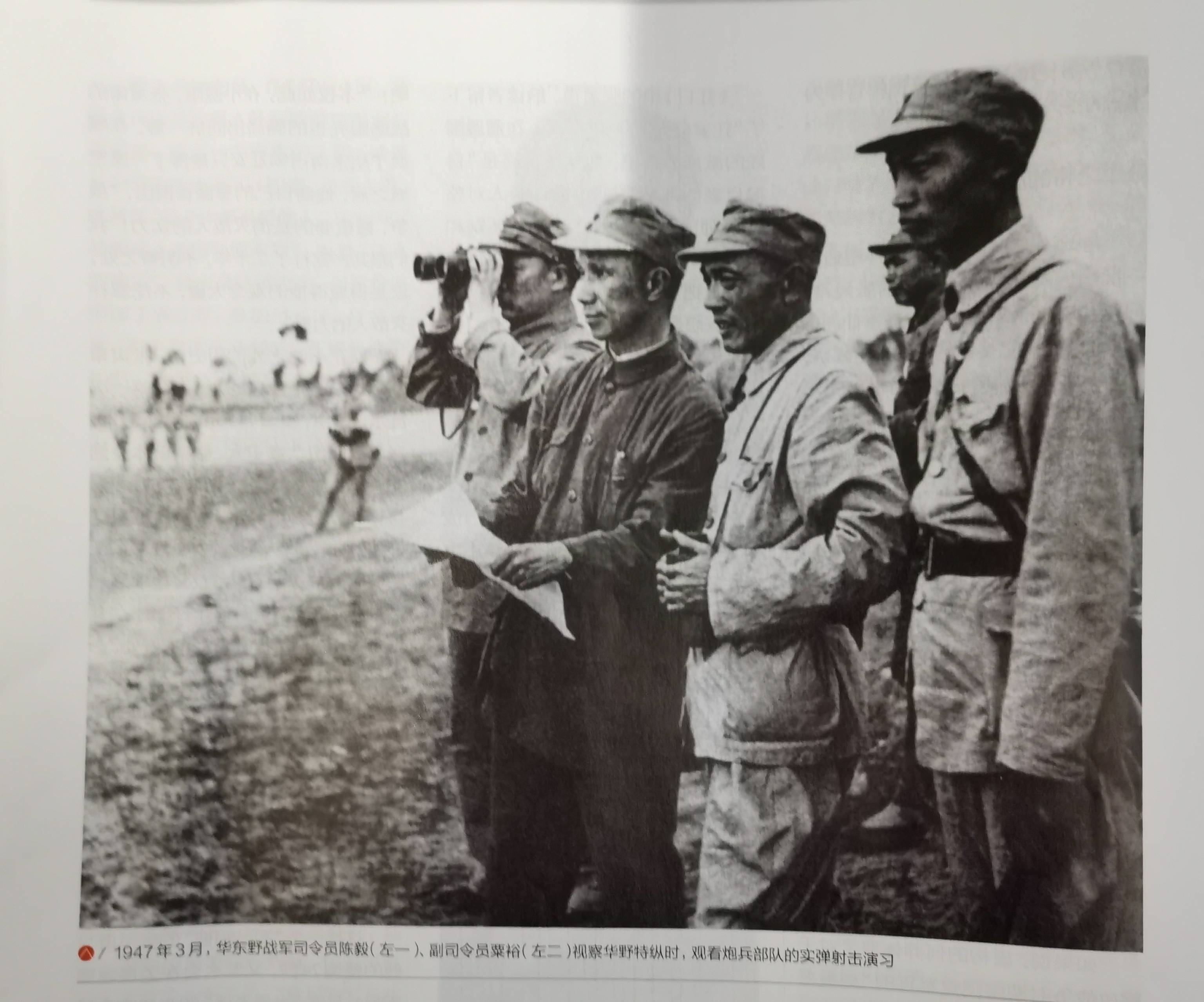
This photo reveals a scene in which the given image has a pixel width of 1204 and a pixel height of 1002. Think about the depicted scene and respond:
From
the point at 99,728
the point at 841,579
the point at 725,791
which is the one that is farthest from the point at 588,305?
the point at 99,728

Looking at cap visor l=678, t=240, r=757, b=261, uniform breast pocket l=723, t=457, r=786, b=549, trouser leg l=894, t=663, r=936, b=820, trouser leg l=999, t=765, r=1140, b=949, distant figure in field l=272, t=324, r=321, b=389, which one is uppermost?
cap visor l=678, t=240, r=757, b=261

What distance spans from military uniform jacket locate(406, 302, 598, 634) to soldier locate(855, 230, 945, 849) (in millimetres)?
248

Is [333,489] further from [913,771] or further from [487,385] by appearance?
[913,771]

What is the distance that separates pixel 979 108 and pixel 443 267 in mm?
444

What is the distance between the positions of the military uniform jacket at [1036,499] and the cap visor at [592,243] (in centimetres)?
28

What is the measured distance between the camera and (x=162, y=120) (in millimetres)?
820

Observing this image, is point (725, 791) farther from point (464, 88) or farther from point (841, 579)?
point (464, 88)

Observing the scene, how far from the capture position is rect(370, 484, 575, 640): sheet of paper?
806 millimetres

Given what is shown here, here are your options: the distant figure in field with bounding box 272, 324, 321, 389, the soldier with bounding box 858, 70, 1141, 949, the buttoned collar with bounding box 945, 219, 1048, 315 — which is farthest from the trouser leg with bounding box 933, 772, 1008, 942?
the distant figure in field with bounding box 272, 324, 321, 389

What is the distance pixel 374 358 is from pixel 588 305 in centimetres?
18

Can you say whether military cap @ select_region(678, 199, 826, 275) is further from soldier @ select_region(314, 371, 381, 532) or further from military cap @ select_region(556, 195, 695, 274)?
soldier @ select_region(314, 371, 381, 532)

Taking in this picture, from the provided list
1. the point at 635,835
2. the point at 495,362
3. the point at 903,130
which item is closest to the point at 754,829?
the point at 635,835

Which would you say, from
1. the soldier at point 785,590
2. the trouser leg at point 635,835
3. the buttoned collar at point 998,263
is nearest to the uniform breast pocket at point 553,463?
the soldier at point 785,590

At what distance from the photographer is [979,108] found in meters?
0.79
